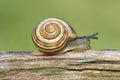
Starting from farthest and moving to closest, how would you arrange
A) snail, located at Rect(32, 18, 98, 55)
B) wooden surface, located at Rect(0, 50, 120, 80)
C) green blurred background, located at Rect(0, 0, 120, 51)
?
green blurred background, located at Rect(0, 0, 120, 51)
snail, located at Rect(32, 18, 98, 55)
wooden surface, located at Rect(0, 50, 120, 80)

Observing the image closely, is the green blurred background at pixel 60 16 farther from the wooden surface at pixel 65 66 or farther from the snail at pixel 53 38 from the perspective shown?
the wooden surface at pixel 65 66

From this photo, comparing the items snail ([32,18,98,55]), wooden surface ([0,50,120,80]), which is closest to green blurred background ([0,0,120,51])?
snail ([32,18,98,55])

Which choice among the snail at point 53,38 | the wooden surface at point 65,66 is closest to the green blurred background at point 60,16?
the snail at point 53,38

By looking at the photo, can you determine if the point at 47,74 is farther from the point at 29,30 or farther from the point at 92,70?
the point at 29,30

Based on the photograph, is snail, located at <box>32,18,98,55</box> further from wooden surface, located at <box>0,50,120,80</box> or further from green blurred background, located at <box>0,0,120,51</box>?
green blurred background, located at <box>0,0,120,51</box>

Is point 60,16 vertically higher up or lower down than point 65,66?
higher up

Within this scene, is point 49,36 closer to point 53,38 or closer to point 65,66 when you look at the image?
point 53,38

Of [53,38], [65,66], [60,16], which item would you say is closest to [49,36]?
[53,38]
